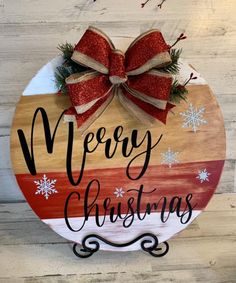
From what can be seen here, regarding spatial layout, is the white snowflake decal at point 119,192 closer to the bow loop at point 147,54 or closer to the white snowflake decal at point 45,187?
the white snowflake decal at point 45,187

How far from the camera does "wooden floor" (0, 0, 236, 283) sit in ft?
2.81

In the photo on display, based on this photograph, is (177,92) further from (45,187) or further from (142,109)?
(45,187)

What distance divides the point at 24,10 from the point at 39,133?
29cm

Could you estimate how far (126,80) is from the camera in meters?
0.73

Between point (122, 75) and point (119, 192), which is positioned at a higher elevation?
point (122, 75)

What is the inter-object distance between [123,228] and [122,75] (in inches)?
12.3

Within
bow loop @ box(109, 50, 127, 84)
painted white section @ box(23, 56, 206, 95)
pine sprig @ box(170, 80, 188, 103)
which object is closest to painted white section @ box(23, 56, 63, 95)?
painted white section @ box(23, 56, 206, 95)

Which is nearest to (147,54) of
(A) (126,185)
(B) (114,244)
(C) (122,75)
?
(C) (122,75)

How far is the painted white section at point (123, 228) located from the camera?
2.65ft

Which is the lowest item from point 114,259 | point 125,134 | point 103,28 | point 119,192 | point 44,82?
point 114,259

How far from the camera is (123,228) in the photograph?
813 millimetres

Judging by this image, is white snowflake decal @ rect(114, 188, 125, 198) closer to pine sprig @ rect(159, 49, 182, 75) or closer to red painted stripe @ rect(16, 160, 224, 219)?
red painted stripe @ rect(16, 160, 224, 219)

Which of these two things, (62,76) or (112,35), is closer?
(62,76)

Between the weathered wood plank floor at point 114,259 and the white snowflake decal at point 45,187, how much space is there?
0.17 metres
